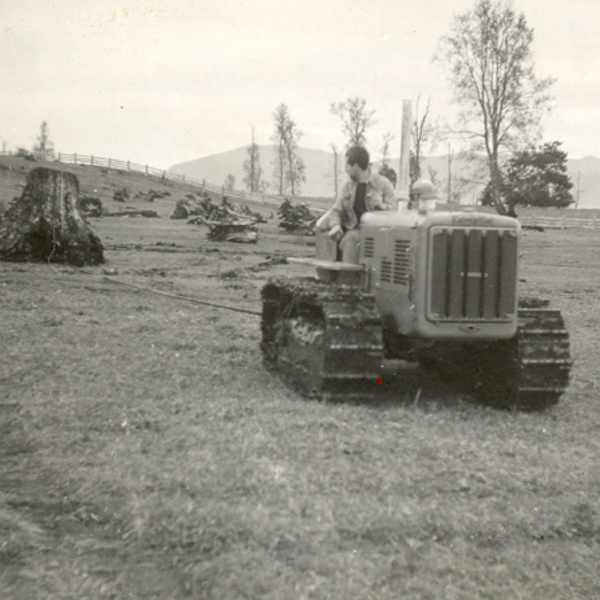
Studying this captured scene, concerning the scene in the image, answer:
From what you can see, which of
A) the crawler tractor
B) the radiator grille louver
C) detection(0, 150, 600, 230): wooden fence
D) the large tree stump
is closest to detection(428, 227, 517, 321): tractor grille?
the crawler tractor

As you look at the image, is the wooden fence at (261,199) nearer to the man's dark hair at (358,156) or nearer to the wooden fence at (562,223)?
the wooden fence at (562,223)

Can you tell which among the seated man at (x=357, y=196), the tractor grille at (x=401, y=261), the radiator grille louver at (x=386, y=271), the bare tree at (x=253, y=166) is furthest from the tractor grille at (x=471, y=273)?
the bare tree at (x=253, y=166)

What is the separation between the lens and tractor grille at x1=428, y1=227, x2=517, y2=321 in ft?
22.5

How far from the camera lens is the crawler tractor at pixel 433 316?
22.5 feet

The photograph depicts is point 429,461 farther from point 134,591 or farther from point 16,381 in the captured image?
point 16,381

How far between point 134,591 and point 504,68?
40.6 metres

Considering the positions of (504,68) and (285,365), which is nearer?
(285,365)

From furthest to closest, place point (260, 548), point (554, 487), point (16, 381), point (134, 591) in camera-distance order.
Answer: point (16, 381), point (554, 487), point (260, 548), point (134, 591)

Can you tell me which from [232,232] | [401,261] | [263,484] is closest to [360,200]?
[401,261]

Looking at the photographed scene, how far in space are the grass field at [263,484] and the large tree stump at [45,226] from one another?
22.4ft

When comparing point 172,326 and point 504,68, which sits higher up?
point 504,68

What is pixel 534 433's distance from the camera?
21.7ft

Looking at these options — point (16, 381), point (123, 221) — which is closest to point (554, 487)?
point (16, 381)

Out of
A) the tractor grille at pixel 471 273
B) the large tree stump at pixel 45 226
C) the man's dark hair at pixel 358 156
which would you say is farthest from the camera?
the large tree stump at pixel 45 226
